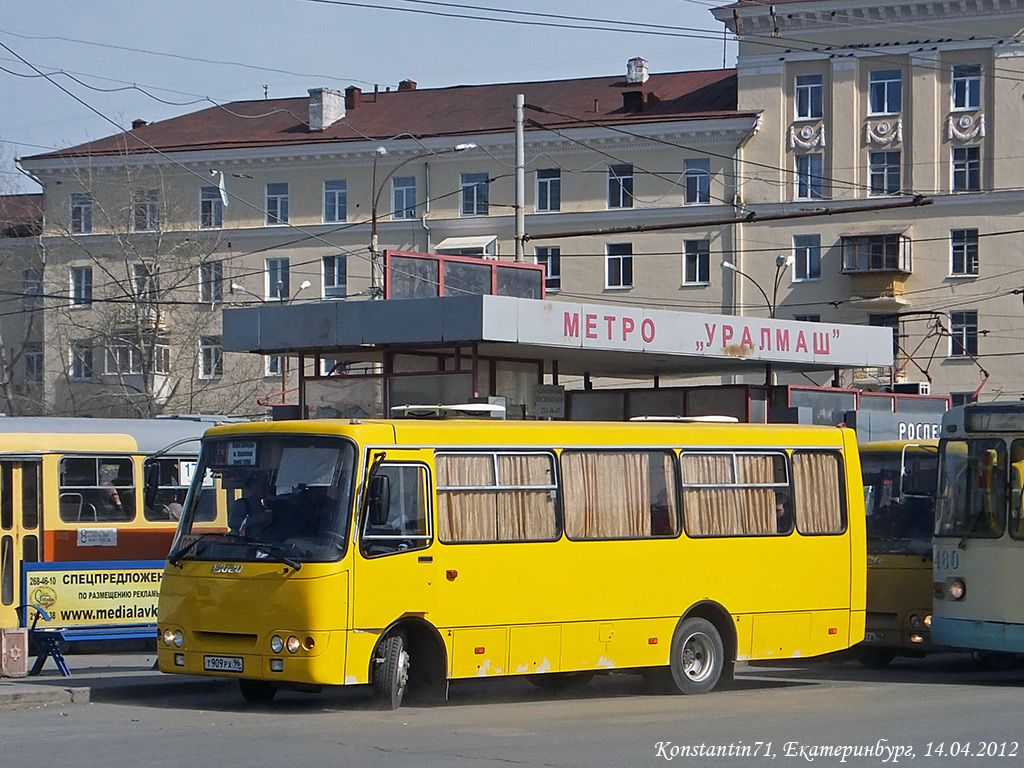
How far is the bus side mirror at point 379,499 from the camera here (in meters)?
12.4

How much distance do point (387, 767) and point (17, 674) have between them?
621 cm

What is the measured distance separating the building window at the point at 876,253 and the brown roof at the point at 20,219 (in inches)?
1253

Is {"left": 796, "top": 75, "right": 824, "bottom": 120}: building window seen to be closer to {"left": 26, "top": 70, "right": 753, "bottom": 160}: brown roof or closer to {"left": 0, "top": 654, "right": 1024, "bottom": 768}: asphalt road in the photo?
{"left": 26, "top": 70, "right": 753, "bottom": 160}: brown roof

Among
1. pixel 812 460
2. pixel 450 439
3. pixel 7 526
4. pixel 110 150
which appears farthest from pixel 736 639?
pixel 110 150

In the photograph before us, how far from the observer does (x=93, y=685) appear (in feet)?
44.5

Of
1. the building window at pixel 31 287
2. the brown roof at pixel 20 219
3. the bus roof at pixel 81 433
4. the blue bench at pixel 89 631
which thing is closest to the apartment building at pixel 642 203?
the building window at pixel 31 287

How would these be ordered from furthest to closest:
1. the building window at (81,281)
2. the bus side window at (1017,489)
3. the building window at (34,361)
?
the building window at (34,361) → the building window at (81,281) → the bus side window at (1017,489)

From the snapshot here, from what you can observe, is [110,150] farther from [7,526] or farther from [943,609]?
[943,609]

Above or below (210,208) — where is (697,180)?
above

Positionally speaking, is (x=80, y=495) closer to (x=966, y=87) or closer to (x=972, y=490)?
(x=972, y=490)

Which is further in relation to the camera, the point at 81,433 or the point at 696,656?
the point at 81,433

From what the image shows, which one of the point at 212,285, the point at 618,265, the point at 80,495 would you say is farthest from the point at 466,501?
the point at 212,285

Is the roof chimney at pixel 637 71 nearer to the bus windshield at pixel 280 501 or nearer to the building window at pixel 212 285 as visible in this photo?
the building window at pixel 212 285

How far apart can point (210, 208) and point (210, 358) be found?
6.55 meters
